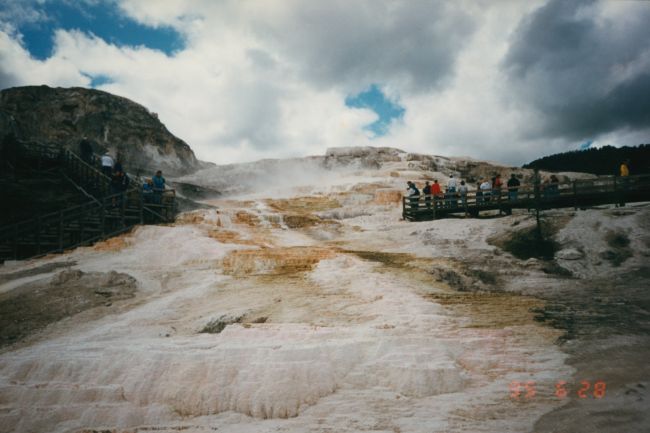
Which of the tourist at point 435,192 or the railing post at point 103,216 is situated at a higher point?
the tourist at point 435,192

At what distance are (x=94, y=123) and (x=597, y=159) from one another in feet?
185

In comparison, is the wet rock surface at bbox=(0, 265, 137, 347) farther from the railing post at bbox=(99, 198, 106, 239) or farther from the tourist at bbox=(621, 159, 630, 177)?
the tourist at bbox=(621, 159, 630, 177)

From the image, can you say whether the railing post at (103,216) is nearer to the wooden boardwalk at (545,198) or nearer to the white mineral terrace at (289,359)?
the white mineral terrace at (289,359)

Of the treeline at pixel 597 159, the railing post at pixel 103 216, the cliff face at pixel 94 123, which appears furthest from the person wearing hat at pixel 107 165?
the treeline at pixel 597 159

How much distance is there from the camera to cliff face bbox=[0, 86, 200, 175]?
97.3 ft

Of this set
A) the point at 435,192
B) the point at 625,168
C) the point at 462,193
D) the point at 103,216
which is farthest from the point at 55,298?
the point at 625,168

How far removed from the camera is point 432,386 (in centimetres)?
559

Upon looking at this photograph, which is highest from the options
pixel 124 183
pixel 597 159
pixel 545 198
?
pixel 597 159
